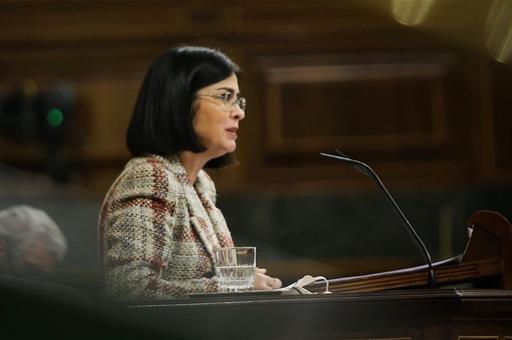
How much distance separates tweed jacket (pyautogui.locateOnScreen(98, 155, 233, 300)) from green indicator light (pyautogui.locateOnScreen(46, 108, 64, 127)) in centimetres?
161

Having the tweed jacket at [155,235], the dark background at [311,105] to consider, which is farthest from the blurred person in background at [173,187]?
the dark background at [311,105]

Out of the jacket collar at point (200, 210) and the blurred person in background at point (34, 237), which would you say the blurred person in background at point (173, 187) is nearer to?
the jacket collar at point (200, 210)

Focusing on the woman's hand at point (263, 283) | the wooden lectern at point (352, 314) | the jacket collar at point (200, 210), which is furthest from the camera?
the jacket collar at point (200, 210)

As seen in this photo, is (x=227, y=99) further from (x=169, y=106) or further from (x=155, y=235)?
(x=155, y=235)

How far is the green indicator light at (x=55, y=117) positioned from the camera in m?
3.58

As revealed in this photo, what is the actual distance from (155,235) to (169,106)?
1.09 ft

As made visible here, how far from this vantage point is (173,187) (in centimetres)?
195

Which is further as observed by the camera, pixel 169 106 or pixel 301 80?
pixel 301 80

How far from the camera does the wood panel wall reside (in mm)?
3641

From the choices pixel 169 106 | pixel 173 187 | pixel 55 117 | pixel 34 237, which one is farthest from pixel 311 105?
pixel 173 187

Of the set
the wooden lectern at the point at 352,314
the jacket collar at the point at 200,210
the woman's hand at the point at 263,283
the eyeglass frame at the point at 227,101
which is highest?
the eyeglass frame at the point at 227,101

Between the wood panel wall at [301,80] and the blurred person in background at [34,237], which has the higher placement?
the wood panel wall at [301,80]

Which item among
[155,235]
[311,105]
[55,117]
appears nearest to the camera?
[155,235]

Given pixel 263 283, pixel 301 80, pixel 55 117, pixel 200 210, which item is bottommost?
pixel 263 283
